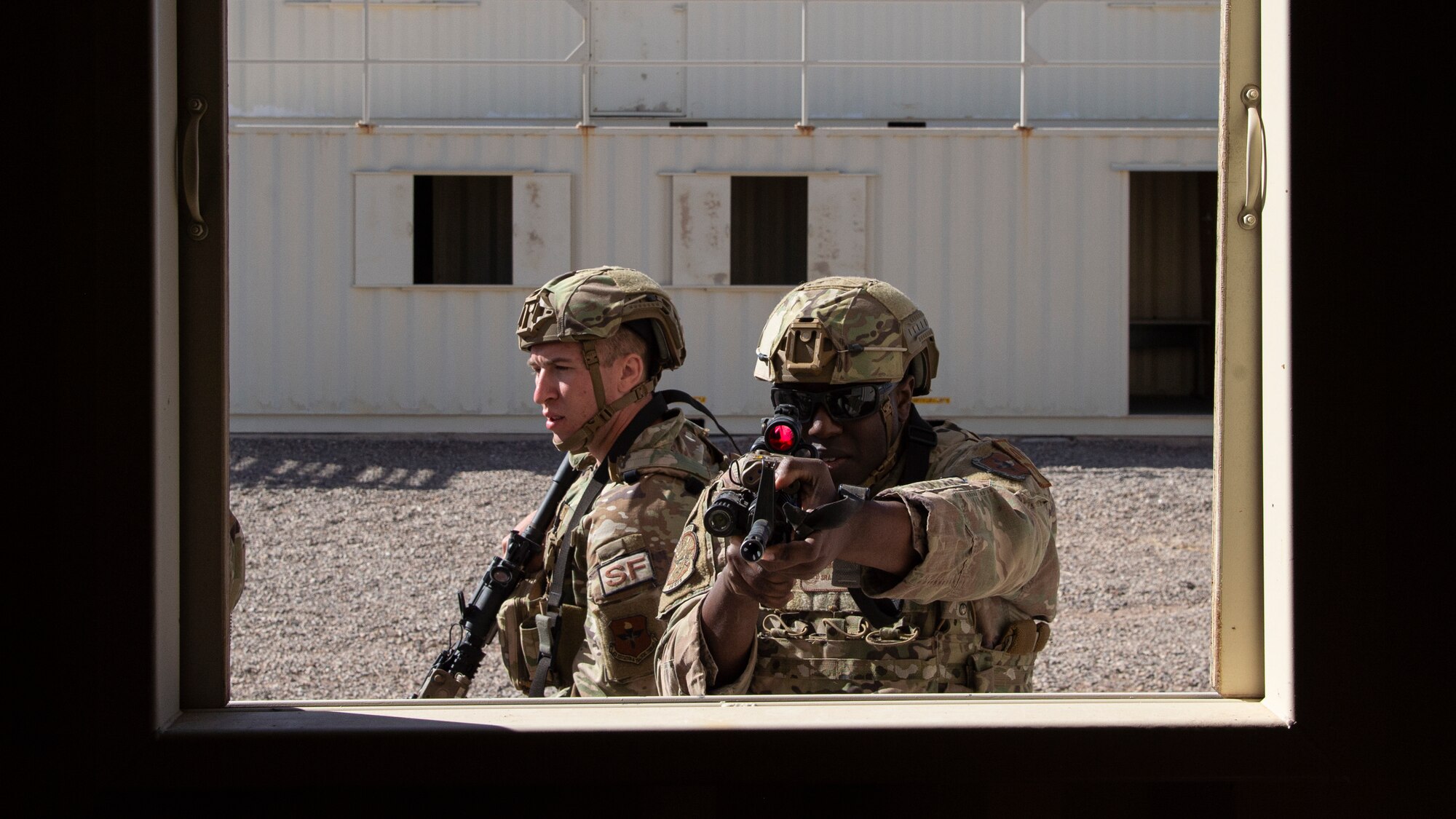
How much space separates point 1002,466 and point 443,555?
592 cm

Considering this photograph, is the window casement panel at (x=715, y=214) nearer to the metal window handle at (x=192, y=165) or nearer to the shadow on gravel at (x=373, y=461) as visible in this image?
the shadow on gravel at (x=373, y=461)

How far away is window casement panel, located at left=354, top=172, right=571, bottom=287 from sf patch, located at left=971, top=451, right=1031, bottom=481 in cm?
955

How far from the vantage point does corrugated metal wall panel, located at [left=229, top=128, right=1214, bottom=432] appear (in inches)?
459

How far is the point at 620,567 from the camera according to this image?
2.77 meters

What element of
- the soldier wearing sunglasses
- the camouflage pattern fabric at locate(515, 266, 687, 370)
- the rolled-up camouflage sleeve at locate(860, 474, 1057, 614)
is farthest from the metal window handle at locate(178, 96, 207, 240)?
the camouflage pattern fabric at locate(515, 266, 687, 370)

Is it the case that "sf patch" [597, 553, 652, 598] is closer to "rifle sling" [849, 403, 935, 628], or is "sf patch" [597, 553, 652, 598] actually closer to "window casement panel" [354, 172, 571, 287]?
"rifle sling" [849, 403, 935, 628]

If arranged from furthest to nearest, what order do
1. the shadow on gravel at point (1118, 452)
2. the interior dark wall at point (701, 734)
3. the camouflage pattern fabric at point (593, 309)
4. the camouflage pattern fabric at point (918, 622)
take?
the shadow on gravel at point (1118, 452) → the camouflage pattern fabric at point (593, 309) → the camouflage pattern fabric at point (918, 622) → the interior dark wall at point (701, 734)

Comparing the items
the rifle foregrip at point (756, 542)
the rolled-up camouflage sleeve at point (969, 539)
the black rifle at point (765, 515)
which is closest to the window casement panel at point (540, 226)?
the rolled-up camouflage sleeve at point (969, 539)

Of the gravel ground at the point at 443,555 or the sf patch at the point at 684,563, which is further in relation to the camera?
the gravel ground at the point at 443,555

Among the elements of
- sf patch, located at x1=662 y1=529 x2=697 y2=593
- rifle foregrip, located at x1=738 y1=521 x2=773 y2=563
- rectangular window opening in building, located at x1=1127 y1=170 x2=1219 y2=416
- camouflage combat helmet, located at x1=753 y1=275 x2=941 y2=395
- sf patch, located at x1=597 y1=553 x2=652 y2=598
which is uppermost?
rectangular window opening in building, located at x1=1127 y1=170 x2=1219 y2=416

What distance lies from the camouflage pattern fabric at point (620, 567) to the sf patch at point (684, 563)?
19 cm

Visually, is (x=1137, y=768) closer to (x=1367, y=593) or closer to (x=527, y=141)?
(x=1367, y=593)

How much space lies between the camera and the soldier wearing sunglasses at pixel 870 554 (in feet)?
6.59

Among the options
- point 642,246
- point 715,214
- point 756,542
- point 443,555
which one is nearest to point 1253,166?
point 756,542
